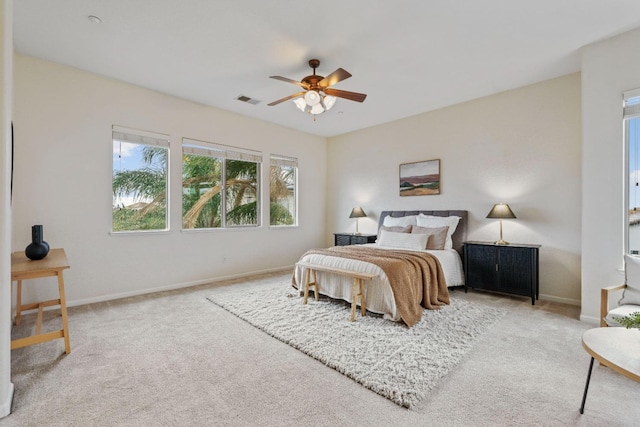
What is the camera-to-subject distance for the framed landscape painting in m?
5.13

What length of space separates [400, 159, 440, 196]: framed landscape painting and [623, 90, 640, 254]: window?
2.35 meters

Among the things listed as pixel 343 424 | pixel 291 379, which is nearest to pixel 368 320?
pixel 291 379

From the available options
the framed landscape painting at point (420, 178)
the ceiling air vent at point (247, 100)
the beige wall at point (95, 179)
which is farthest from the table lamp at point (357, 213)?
the ceiling air vent at point (247, 100)

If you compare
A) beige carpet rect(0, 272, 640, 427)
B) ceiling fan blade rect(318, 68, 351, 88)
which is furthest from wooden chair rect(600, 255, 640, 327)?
ceiling fan blade rect(318, 68, 351, 88)

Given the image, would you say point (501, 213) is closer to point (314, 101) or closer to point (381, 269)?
point (381, 269)

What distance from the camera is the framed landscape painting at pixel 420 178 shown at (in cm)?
513

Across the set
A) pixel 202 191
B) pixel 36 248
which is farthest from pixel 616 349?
pixel 202 191

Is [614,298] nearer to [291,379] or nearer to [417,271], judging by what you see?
[417,271]

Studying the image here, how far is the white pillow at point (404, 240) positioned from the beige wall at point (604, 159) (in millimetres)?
1785

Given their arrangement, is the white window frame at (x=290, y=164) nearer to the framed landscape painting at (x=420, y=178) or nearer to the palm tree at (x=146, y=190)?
the palm tree at (x=146, y=190)

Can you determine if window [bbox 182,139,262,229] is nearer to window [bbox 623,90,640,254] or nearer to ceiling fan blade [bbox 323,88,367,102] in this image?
ceiling fan blade [bbox 323,88,367,102]

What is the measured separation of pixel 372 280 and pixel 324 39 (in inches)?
102

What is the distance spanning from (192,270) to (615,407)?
4859mm

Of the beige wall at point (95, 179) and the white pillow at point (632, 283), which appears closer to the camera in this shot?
the white pillow at point (632, 283)
